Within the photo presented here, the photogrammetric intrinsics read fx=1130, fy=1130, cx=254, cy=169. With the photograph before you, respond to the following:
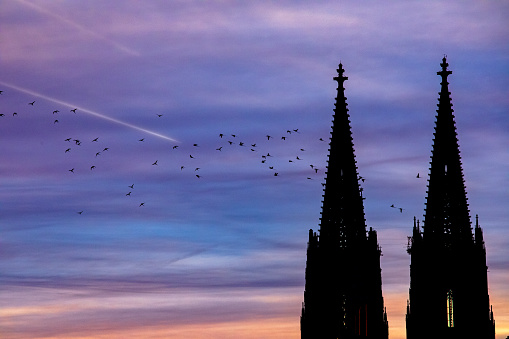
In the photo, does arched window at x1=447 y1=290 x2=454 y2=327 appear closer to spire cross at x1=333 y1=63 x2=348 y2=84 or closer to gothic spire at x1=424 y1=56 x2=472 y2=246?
gothic spire at x1=424 y1=56 x2=472 y2=246

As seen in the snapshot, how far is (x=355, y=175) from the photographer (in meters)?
75.4

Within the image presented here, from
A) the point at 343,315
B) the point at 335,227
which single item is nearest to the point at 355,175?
the point at 335,227

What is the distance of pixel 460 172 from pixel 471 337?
10987mm

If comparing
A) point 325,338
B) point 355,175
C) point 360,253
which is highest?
point 355,175

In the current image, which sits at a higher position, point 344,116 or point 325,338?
point 344,116

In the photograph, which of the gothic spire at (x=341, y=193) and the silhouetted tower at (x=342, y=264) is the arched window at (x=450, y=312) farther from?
the gothic spire at (x=341, y=193)

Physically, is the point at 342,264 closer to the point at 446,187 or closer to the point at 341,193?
the point at 341,193

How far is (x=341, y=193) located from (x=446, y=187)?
6943mm

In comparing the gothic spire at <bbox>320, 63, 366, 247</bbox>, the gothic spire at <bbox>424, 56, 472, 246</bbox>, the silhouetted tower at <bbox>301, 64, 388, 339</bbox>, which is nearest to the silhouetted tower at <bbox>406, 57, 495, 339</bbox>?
the gothic spire at <bbox>424, 56, 472, 246</bbox>

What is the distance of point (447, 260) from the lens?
74875 mm

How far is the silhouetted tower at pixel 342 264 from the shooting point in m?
73.0

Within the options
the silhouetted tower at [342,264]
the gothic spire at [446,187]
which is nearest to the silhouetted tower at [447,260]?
the gothic spire at [446,187]

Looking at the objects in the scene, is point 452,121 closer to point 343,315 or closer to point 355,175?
point 355,175

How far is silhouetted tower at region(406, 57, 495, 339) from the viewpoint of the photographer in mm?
73062
